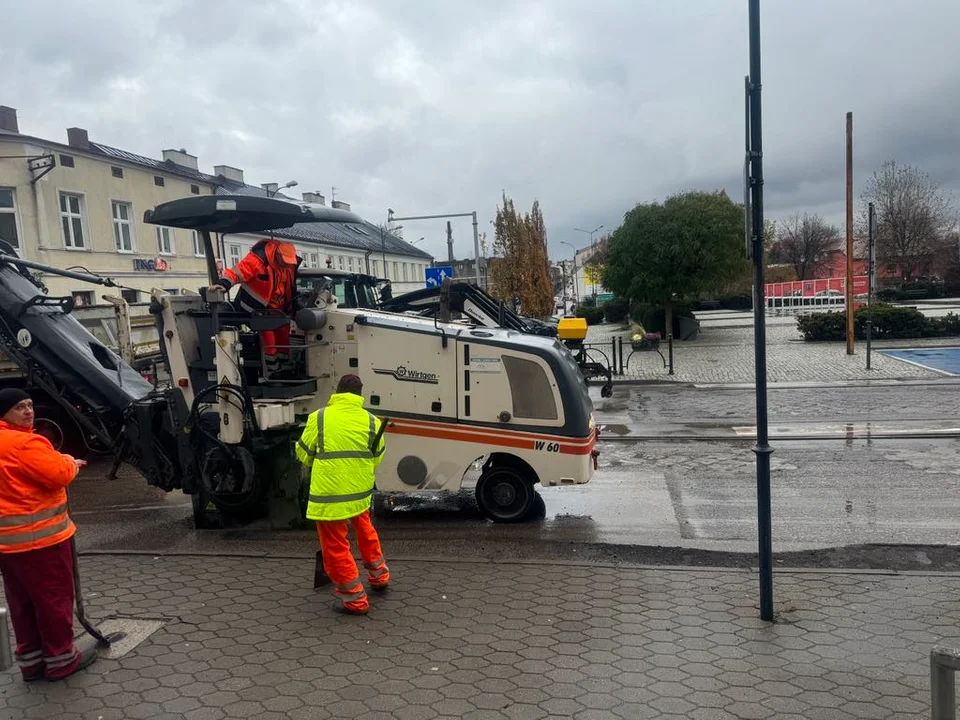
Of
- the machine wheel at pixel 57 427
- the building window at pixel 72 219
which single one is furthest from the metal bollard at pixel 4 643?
the building window at pixel 72 219

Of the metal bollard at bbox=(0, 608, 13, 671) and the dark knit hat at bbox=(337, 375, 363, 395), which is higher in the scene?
the dark knit hat at bbox=(337, 375, 363, 395)

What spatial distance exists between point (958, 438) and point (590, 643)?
8748mm

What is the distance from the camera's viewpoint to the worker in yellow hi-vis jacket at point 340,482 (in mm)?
5055

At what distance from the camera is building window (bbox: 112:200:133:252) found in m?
26.0

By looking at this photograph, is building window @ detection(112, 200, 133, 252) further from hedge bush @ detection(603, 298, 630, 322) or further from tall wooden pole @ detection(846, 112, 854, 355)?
hedge bush @ detection(603, 298, 630, 322)

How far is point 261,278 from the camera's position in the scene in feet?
23.9

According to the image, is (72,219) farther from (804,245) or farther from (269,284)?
(804,245)

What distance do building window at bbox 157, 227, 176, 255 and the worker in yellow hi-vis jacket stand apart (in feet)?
84.9

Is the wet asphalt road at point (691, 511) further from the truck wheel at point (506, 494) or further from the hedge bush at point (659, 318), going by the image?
the hedge bush at point (659, 318)

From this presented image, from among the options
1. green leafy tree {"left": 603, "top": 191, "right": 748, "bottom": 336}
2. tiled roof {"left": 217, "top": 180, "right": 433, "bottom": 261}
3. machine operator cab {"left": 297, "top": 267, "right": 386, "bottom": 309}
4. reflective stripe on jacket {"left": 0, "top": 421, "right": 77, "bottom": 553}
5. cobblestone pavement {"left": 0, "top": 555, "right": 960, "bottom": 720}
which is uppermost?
tiled roof {"left": 217, "top": 180, "right": 433, "bottom": 261}

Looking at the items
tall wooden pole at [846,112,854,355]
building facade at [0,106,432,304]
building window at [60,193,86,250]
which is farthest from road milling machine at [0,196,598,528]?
building window at [60,193,86,250]

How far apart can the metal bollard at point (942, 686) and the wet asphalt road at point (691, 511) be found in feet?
11.1

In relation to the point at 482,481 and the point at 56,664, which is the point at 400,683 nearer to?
the point at 56,664

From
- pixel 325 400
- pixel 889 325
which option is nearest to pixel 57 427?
pixel 325 400
